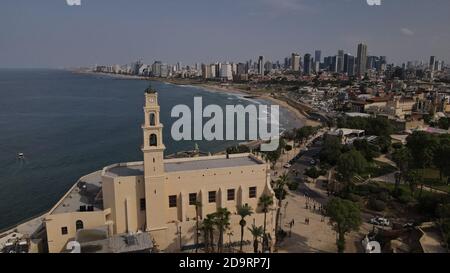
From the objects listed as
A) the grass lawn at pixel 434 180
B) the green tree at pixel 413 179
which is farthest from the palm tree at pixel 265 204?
the grass lawn at pixel 434 180

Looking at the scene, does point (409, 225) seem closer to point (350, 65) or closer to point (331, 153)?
point (331, 153)

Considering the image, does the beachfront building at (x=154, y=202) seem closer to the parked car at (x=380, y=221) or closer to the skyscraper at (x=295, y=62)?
the parked car at (x=380, y=221)

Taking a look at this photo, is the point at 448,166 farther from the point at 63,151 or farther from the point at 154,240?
the point at 63,151

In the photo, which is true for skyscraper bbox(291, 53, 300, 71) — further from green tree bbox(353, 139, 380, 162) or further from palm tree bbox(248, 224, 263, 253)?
Answer: palm tree bbox(248, 224, 263, 253)

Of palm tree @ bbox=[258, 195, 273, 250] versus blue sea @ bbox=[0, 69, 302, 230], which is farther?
blue sea @ bbox=[0, 69, 302, 230]

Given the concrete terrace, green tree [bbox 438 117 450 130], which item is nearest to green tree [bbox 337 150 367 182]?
the concrete terrace
